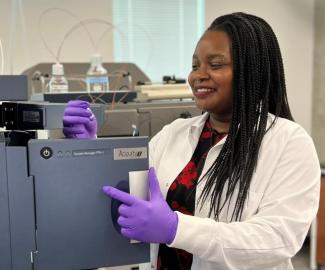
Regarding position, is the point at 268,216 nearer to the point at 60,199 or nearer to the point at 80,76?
the point at 60,199

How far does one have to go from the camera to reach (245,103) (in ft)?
3.27

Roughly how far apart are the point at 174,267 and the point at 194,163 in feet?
0.90

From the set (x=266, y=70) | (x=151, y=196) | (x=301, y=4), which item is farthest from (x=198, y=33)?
(x=151, y=196)

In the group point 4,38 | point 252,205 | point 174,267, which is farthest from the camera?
point 4,38

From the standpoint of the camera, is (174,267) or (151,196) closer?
(151,196)

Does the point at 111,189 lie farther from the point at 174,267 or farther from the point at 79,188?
the point at 174,267

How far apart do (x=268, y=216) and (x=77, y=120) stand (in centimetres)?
47

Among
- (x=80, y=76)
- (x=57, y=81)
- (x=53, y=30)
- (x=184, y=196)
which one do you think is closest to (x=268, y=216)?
(x=184, y=196)

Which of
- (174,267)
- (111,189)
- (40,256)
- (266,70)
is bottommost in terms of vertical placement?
→ (174,267)

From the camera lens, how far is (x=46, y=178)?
2.35ft

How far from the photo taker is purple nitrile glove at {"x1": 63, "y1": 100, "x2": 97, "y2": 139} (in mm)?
889

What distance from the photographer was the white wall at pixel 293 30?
3.32 meters

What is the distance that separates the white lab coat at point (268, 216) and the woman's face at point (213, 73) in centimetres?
11

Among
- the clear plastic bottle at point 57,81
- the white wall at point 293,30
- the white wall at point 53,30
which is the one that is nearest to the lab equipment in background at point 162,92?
the clear plastic bottle at point 57,81
